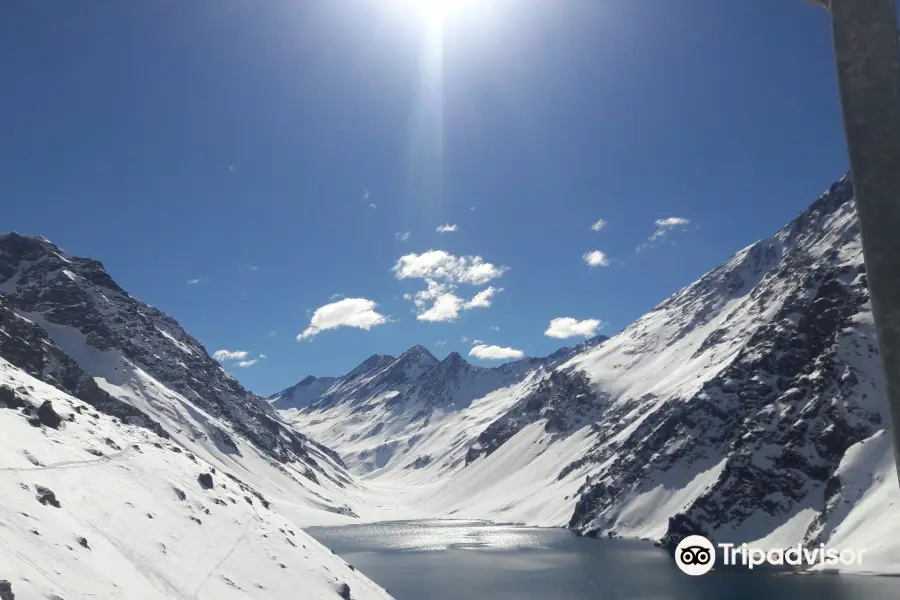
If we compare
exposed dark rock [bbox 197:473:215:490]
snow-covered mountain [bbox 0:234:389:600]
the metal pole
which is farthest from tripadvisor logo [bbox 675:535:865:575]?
the metal pole

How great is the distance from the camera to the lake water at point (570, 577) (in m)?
94.0

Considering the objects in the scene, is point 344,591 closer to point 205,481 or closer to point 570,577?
point 205,481

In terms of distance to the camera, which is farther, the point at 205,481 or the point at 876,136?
the point at 205,481

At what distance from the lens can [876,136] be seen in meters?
4.96

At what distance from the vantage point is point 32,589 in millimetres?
24906

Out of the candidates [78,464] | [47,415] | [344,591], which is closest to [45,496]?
[78,464]

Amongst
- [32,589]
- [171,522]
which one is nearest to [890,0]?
[32,589]

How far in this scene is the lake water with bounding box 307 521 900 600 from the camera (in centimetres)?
9400

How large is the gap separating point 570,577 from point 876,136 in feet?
421

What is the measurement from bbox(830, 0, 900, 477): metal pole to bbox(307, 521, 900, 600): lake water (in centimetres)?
10066

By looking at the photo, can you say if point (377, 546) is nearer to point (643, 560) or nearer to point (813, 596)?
point (643, 560)

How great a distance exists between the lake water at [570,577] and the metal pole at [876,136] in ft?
330

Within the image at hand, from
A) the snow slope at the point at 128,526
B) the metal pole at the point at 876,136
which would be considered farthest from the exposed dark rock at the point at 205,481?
the metal pole at the point at 876,136

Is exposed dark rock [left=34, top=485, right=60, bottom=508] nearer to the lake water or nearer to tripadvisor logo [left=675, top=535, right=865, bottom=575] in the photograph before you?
the lake water
